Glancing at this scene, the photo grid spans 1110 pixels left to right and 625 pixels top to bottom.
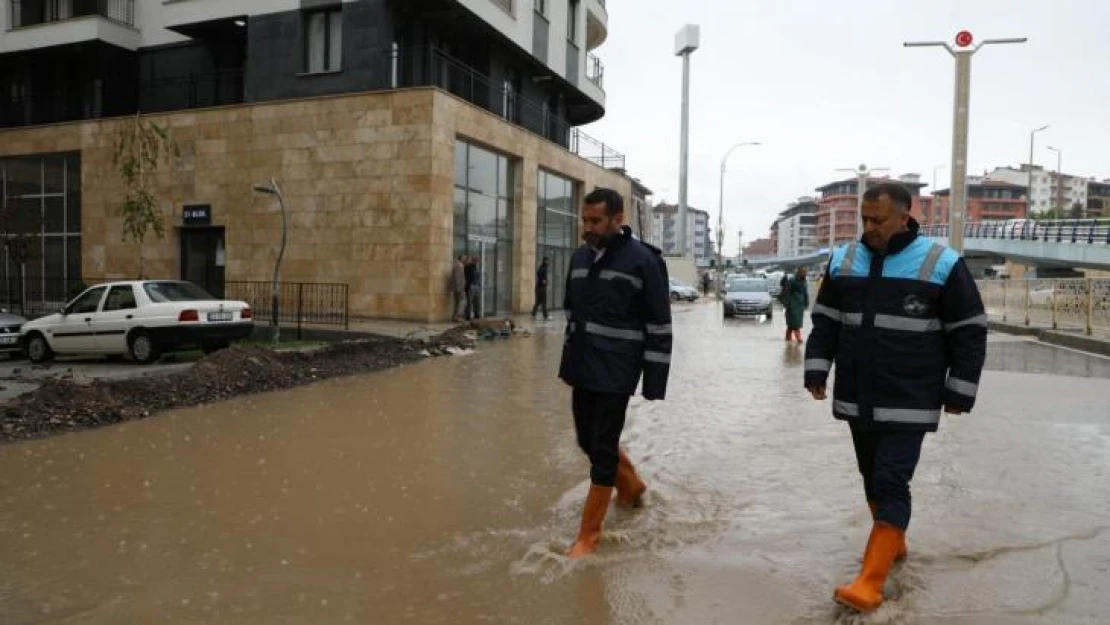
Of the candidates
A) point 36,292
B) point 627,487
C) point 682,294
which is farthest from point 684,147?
point 627,487

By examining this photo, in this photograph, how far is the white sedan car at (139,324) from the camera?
12812 mm

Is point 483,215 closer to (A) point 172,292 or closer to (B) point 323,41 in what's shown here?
(B) point 323,41

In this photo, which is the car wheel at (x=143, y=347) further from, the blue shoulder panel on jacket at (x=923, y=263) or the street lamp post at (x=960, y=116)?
the street lamp post at (x=960, y=116)

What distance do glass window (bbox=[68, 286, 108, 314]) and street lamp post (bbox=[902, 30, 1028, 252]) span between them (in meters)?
17.4

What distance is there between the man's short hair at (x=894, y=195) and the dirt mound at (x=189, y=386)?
6982 millimetres

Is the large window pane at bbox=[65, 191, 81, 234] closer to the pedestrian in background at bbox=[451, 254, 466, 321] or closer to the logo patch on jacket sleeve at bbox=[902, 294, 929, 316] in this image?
the pedestrian in background at bbox=[451, 254, 466, 321]

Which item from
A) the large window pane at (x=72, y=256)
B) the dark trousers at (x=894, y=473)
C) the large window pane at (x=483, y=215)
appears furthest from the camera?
the large window pane at (x=72, y=256)

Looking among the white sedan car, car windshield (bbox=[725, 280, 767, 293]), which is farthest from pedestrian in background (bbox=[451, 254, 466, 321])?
car windshield (bbox=[725, 280, 767, 293])

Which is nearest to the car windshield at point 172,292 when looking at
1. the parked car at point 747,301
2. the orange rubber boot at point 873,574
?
the orange rubber boot at point 873,574

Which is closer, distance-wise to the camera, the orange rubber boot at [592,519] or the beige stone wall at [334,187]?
the orange rubber boot at [592,519]

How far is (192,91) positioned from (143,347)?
14375 mm

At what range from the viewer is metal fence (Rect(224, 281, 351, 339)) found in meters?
20.0

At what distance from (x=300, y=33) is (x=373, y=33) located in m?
2.33

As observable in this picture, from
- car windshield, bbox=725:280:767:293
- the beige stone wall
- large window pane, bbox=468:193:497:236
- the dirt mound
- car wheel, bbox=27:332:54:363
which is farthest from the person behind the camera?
car windshield, bbox=725:280:767:293
